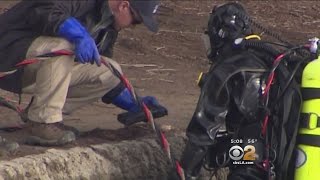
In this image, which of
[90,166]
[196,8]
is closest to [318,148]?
[90,166]

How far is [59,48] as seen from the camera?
18.6 feet

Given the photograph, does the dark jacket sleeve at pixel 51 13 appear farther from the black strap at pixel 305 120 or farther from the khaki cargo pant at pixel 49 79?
the black strap at pixel 305 120

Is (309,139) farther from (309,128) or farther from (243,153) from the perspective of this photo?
(243,153)

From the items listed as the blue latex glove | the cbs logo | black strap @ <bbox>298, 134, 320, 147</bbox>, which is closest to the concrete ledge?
the blue latex glove

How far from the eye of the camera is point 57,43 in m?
5.70

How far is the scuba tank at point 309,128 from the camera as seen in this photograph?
16.4 feet

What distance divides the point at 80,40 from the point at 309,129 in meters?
1.46

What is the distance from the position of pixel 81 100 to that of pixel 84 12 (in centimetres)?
66

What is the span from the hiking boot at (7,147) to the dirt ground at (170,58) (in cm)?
4

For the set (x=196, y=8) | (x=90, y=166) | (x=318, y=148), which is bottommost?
(x=196, y=8)

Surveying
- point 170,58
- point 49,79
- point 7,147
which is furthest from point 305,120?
point 170,58

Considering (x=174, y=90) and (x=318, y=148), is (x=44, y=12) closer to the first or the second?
(x=318, y=148)

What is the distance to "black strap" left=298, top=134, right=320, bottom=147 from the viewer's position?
5.03 meters

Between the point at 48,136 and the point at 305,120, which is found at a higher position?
the point at 305,120
